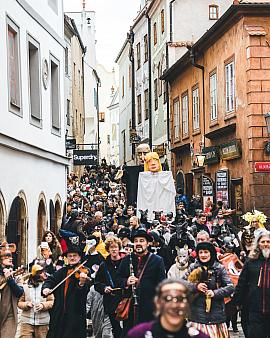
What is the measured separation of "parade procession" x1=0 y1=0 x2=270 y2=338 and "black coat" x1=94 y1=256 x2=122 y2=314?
0.7 inches

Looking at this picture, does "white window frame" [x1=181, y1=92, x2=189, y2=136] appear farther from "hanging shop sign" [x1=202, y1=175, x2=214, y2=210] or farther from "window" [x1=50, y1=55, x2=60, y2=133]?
"window" [x1=50, y1=55, x2=60, y2=133]

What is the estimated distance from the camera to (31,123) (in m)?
22.8

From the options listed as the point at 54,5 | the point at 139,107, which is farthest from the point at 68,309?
the point at 139,107

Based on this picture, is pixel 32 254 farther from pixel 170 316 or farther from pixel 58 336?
pixel 170 316

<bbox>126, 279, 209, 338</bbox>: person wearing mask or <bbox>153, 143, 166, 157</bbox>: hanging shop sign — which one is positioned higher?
<bbox>153, 143, 166, 157</bbox>: hanging shop sign

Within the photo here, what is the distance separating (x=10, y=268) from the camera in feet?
34.7

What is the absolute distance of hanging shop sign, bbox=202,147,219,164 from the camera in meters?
28.7

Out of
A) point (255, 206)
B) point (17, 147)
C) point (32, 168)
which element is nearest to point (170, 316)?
point (17, 147)

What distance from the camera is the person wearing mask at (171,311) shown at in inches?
195

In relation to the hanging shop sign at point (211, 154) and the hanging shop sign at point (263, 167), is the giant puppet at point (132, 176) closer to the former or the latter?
the hanging shop sign at point (263, 167)

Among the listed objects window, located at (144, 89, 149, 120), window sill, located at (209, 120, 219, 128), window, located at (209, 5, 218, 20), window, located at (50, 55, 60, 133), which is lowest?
window sill, located at (209, 120, 219, 128)

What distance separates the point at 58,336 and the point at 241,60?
1656 centimetres

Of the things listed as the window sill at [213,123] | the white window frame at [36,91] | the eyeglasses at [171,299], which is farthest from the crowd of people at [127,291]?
the window sill at [213,123]

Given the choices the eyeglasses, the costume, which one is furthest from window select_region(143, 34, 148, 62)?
the eyeglasses
